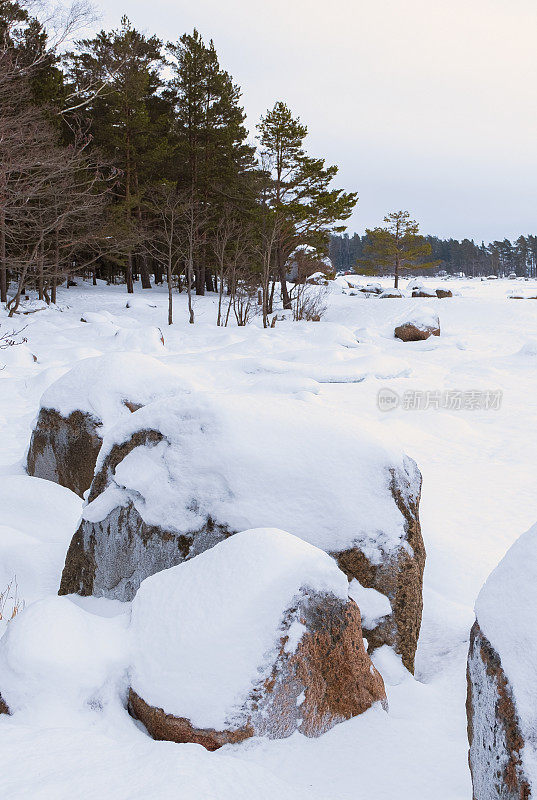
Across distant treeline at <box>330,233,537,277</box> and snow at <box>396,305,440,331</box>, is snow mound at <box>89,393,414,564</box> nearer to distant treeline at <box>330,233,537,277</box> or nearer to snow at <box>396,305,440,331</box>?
snow at <box>396,305,440,331</box>

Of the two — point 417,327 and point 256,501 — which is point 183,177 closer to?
point 417,327

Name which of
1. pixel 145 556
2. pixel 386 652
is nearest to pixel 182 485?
pixel 145 556

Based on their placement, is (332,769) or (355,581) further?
(355,581)

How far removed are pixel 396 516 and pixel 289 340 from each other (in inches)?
543

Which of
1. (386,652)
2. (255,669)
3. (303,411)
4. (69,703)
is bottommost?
(386,652)

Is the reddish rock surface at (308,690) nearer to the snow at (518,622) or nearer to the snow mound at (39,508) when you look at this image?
the snow at (518,622)

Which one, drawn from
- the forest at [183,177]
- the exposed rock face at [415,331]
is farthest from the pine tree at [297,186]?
the exposed rock face at [415,331]

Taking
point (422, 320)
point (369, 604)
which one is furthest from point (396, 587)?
point (422, 320)

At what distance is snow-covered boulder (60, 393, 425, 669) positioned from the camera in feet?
9.12

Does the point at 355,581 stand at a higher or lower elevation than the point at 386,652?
higher

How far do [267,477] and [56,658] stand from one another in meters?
1.30

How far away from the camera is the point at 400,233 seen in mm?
39281

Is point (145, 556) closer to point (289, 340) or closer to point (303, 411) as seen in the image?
point (303, 411)

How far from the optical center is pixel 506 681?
1.43 meters
